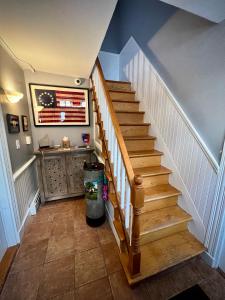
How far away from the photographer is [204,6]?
0.99 m

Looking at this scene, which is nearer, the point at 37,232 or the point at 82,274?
the point at 82,274

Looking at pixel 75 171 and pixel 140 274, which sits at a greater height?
pixel 75 171

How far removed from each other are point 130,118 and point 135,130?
0.83ft

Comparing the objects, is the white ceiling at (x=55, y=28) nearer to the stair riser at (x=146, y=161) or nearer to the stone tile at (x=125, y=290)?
the stair riser at (x=146, y=161)

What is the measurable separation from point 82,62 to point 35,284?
2.63 metres

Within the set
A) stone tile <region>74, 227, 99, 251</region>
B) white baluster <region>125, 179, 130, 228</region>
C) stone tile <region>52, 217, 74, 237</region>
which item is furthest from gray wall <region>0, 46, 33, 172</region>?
white baluster <region>125, 179, 130, 228</region>

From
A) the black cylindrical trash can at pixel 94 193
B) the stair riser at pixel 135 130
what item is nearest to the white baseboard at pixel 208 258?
the black cylindrical trash can at pixel 94 193

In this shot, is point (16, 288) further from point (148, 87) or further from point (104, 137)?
point (148, 87)

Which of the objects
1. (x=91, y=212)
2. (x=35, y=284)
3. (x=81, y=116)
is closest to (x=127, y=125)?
(x=81, y=116)

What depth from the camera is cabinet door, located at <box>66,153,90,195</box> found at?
2504mm

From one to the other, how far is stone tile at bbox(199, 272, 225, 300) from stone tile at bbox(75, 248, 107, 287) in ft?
3.08

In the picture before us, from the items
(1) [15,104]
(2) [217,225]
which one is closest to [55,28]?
(1) [15,104]

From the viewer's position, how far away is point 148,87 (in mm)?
2283

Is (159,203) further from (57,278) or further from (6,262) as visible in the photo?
(6,262)
